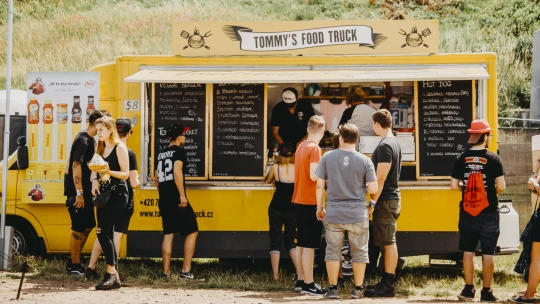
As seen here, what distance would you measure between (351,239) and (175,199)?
2220 mm

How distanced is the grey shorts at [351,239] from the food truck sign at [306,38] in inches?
99.1

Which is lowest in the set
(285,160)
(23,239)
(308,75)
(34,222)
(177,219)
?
(23,239)

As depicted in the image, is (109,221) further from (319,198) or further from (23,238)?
(23,238)

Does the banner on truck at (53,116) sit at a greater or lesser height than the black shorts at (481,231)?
greater

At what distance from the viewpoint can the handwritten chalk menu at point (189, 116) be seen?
973 cm

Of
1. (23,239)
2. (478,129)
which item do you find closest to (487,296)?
Answer: (478,129)

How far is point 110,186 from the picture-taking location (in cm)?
811

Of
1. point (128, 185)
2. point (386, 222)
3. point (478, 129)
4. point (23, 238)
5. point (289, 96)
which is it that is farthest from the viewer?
point (289, 96)

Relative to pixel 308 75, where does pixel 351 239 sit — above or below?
below

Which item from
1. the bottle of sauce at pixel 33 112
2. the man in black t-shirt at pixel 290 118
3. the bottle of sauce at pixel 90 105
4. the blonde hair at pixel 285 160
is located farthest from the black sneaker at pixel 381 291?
the bottle of sauce at pixel 33 112

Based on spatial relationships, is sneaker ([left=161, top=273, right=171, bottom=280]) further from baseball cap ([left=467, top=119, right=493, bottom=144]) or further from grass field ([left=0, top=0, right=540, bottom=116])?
grass field ([left=0, top=0, right=540, bottom=116])

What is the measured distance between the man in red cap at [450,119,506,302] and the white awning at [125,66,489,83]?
110 centimetres

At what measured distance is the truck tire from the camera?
388 inches

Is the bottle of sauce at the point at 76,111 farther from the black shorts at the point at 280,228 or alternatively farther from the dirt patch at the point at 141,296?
the black shorts at the point at 280,228
